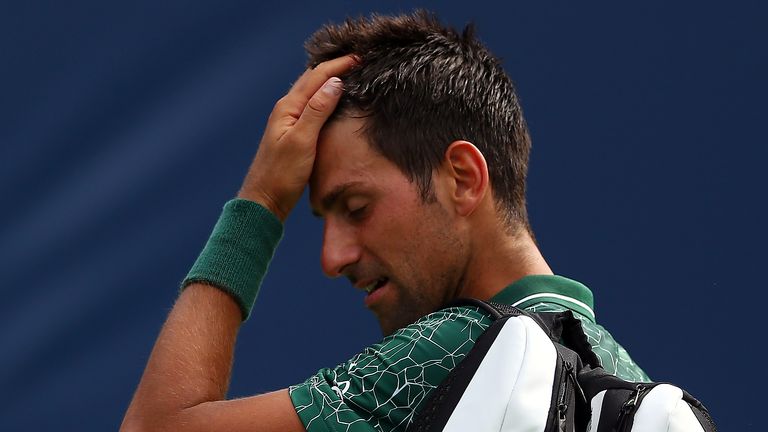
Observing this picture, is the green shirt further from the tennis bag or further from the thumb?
the thumb

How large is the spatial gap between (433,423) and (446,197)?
321 mm

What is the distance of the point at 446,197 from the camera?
1.24 m

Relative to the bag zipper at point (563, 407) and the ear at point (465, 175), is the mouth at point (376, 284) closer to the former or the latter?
the ear at point (465, 175)

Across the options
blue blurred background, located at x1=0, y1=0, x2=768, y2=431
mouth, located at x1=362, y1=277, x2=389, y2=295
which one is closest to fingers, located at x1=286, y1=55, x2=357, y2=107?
mouth, located at x1=362, y1=277, x2=389, y2=295

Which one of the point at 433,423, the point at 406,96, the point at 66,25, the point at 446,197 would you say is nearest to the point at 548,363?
the point at 433,423

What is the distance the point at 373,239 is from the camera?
1241mm

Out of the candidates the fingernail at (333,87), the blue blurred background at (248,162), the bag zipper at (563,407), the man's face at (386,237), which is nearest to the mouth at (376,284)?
the man's face at (386,237)

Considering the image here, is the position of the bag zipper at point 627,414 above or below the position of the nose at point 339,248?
below

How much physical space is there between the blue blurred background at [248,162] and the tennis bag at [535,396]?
2.99 feet

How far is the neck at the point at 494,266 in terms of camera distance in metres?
1.25

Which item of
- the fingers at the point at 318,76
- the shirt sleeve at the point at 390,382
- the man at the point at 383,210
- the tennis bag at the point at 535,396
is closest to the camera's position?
the tennis bag at the point at 535,396

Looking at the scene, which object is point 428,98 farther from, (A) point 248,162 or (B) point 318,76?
(A) point 248,162

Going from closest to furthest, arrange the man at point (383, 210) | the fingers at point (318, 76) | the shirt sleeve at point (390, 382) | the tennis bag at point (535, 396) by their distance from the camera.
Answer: the tennis bag at point (535, 396) → the shirt sleeve at point (390, 382) → the man at point (383, 210) → the fingers at point (318, 76)

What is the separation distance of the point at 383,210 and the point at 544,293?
0.61 ft
